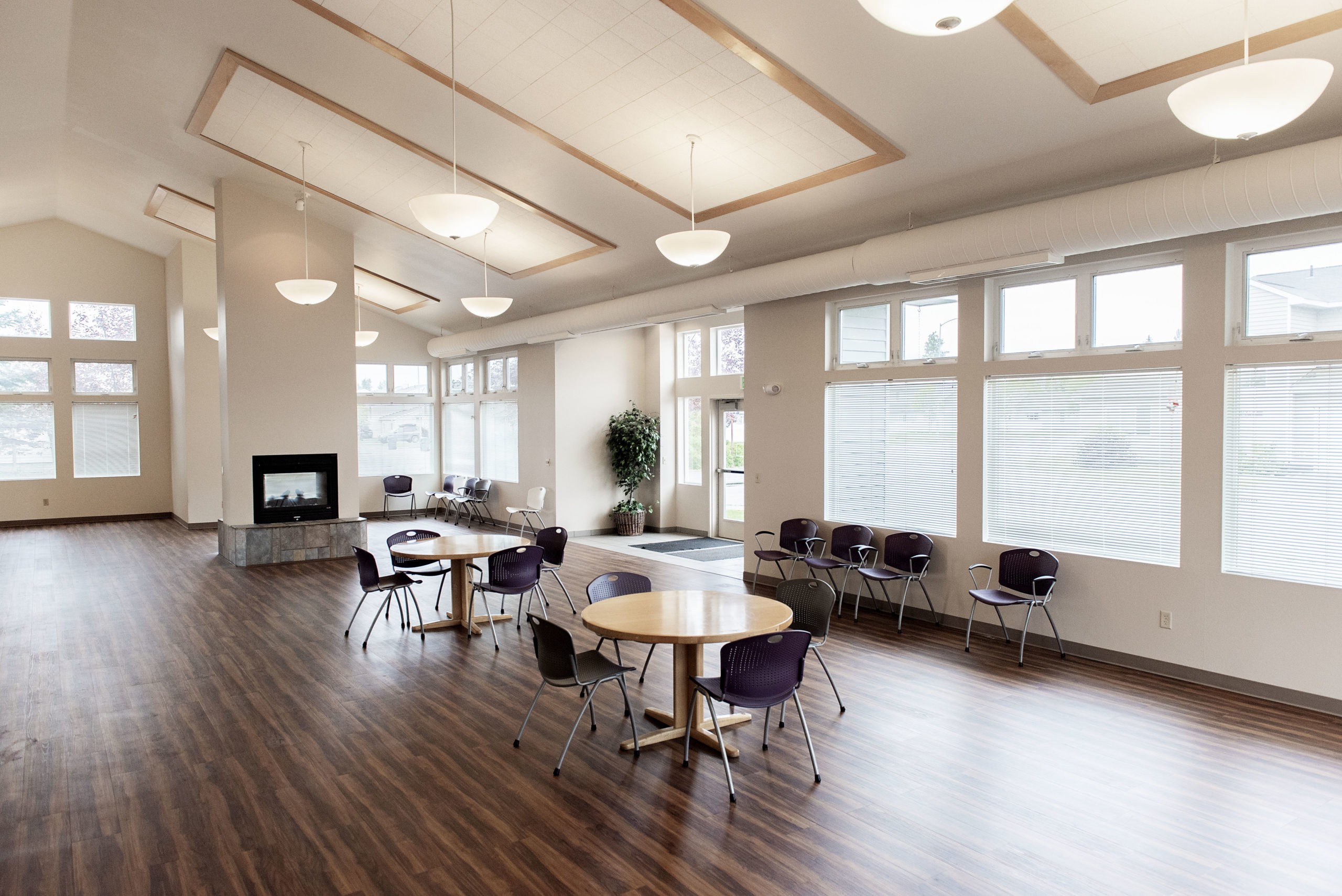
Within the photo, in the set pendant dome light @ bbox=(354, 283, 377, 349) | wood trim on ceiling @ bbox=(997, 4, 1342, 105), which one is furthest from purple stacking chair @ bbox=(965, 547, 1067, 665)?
pendant dome light @ bbox=(354, 283, 377, 349)

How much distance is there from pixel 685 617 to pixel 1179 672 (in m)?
3.71

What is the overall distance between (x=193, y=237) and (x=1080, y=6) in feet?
42.9

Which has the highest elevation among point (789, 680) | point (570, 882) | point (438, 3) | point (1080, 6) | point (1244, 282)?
point (438, 3)

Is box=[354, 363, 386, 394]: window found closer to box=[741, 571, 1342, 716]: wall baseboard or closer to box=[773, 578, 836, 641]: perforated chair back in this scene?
box=[741, 571, 1342, 716]: wall baseboard

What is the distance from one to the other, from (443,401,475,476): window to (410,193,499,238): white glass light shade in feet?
35.1

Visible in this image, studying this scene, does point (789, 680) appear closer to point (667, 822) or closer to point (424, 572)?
point (667, 822)

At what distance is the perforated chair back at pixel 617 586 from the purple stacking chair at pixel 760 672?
4.53ft

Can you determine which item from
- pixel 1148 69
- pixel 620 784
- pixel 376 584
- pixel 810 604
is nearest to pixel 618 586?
pixel 810 604

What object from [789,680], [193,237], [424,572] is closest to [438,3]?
[424,572]

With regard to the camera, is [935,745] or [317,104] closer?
[935,745]

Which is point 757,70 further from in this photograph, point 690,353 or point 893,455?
point 690,353

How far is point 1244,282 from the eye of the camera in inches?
207

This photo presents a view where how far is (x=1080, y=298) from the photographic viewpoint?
6.13 m

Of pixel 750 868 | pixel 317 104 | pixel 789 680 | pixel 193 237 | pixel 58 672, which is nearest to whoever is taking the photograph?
pixel 750 868
